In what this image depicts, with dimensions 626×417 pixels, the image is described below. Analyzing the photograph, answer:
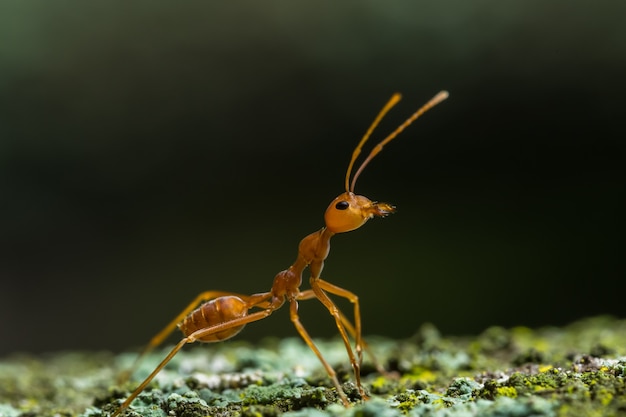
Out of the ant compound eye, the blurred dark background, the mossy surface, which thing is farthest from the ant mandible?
the blurred dark background

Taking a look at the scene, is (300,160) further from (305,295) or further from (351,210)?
(351,210)

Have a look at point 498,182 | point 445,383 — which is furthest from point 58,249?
point 445,383

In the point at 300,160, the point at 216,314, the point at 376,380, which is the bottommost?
the point at 376,380

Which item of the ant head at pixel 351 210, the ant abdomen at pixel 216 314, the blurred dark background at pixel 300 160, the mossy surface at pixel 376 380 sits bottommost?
the mossy surface at pixel 376 380

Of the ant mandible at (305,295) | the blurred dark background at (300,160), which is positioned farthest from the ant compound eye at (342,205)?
the blurred dark background at (300,160)

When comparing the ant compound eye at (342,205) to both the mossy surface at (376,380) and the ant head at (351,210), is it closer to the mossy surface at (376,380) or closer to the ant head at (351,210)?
the ant head at (351,210)

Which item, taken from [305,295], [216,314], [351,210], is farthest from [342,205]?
[216,314]
